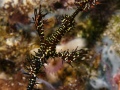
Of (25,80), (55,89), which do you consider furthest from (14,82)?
(55,89)

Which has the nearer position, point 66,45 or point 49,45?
point 49,45

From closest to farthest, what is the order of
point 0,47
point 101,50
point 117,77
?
1. point 117,77
2. point 101,50
3. point 0,47

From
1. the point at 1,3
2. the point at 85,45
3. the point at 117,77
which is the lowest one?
the point at 117,77

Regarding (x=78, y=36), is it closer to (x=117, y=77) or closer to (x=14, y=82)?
(x=117, y=77)

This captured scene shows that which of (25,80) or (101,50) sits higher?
(101,50)

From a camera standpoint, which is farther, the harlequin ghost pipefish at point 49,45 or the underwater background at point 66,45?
the underwater background at point 66,45

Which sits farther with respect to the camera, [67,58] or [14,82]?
[14,82]

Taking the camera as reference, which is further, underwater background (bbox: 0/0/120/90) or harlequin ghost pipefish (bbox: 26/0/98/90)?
underwater background (bbox: 0/0/120/90)

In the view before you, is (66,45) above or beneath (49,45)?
above

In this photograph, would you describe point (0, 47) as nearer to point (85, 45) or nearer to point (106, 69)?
point (85, 45)

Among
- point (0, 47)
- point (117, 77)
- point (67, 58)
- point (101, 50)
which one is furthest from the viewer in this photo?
point (0, 47)
